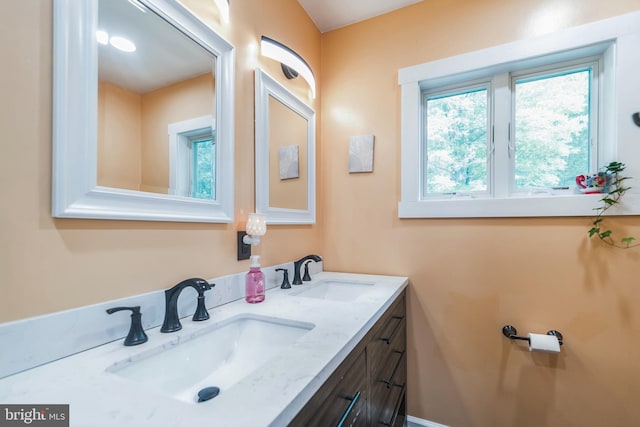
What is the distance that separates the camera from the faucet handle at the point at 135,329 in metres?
0.69

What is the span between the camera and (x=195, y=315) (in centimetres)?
87

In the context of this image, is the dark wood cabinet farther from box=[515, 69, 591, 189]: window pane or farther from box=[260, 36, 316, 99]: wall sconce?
box=[260, 36, 316, 99]: wall sconce

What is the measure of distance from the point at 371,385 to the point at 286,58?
1.47 meters

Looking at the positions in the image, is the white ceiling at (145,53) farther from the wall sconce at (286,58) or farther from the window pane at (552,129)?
the window pane at (552,129)

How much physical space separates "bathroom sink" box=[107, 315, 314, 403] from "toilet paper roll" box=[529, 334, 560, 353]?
1.09 m

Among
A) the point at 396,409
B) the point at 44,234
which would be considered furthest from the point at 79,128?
the point at 396,409

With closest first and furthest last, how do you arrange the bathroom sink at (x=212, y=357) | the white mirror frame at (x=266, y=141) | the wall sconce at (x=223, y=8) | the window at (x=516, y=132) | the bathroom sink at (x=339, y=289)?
the bathroom sink at (x=212, y=357) → the wall sconce at (x=223, y=8) → the white mirror frame at (x=266, y=141) → the window at (x=516, y=132) → the bathroom sink at (x=339, y=289)

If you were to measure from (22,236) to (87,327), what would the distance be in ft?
0.82

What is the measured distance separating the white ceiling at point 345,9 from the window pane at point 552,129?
0.85 m

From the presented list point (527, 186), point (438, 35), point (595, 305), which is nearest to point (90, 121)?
point (438, 35)

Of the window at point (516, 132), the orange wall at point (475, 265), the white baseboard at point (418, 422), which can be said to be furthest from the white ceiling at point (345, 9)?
the white baseboard at point (418, 422)

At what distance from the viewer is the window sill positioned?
1.20m

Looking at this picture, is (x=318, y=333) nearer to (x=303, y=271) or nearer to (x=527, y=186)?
(x=303, y=271)

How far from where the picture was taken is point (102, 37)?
2.33 ft
